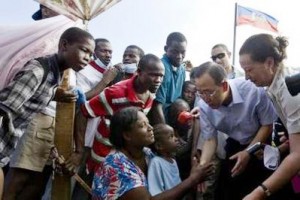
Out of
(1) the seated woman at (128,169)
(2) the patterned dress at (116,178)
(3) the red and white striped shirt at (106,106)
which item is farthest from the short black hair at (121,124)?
(3) the red and white striped shirt at (106,106)

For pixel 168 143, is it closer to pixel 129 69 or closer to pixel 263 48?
pixel 263 48

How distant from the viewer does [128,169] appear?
2.72m

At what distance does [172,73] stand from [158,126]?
1045 mm

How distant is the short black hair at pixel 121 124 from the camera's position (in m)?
2.98

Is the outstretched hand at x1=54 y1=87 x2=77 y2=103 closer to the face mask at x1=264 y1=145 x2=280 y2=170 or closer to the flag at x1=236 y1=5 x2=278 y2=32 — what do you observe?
the face mask at x1=264 y1=145 x2=280 y2=170

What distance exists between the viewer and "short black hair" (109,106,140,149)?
298 centimetres

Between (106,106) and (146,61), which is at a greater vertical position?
(146,61)

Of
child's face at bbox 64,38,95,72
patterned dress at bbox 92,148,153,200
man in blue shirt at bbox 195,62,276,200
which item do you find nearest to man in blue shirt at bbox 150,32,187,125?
man in blue shirt at bbox 195,62,276,200

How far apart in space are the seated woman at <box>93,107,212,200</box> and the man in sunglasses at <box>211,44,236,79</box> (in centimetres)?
211

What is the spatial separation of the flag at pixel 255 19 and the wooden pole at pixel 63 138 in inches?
252

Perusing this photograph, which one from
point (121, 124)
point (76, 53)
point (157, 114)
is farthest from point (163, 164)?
point (76, 53)

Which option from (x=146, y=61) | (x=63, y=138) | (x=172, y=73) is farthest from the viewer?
(x=172, y=73)

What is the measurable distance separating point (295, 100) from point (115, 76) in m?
2.43

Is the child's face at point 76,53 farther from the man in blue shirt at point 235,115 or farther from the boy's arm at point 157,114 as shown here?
the boy's arm at point 157,114
